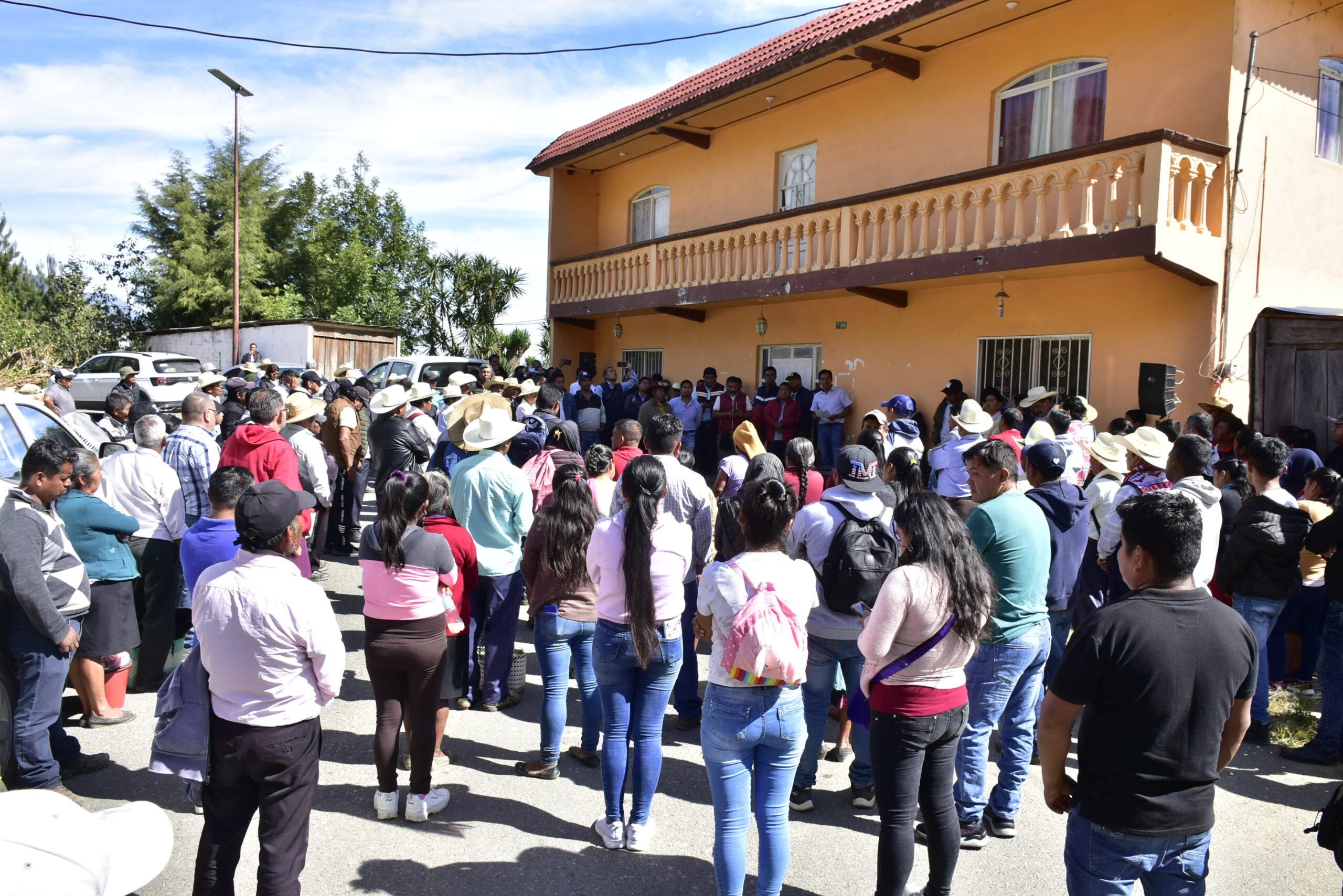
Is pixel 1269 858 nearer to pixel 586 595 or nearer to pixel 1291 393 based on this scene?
pixel 586 595

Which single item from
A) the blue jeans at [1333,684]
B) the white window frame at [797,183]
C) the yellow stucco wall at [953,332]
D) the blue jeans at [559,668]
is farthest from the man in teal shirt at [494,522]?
the white window frame at [797,183]

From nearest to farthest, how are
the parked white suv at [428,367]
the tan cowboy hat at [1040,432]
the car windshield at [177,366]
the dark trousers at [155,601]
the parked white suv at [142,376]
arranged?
the dark trousers at [155,601] < the tan cowboy hat at [1040,432] < the parked white suv at [428,367] < the parked white suv at [142,376] < the car windshield at [177,366]

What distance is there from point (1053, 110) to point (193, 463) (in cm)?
1001

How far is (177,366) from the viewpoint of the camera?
2227 cm

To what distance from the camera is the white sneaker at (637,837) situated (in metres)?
3.88

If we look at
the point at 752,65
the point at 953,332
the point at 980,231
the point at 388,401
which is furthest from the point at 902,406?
the point at 752,65

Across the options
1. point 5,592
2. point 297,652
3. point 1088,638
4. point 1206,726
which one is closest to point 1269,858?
point 1206,726

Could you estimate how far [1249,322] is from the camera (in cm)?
924

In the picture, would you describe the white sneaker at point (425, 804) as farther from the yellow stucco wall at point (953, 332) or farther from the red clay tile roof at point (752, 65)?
the red clay tile roof at point (752, 65)

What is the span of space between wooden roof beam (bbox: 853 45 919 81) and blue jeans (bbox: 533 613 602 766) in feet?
32.9

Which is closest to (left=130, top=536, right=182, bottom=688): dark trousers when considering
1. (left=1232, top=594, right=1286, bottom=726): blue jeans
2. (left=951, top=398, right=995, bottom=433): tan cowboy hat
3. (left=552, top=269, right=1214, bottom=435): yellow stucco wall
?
(left=951, top=398, right=995, bottom=433): tan cowboy hat

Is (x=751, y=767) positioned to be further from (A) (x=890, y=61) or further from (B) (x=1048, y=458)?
(A) (x=890, y=61)

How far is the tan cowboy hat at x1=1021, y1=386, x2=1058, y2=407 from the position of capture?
9430 millimetres

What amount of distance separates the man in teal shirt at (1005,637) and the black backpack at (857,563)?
39 centimetres
